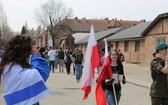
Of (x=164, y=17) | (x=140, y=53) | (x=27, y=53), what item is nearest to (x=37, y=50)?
(x=27, y=53)

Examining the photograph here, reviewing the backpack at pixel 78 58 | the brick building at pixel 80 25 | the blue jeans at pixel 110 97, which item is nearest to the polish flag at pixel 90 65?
the blue jeans at pixel 110 97

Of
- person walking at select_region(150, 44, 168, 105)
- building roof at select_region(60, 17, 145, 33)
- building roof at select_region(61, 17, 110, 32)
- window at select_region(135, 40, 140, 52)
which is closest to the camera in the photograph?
person walking at select_region(150, 44, 168, 105)

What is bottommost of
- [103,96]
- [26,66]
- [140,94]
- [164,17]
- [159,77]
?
[140,94]

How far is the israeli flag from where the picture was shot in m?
3.04

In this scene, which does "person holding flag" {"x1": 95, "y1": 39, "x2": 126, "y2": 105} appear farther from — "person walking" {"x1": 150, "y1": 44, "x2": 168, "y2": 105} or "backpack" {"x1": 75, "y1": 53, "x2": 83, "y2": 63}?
"backpack" {"x1": 75, "y1": 53, "x2": 83, "y2": 63}

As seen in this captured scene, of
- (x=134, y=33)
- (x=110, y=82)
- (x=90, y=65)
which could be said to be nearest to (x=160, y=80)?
(x=110, y=82)

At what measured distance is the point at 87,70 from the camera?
6.22 meters

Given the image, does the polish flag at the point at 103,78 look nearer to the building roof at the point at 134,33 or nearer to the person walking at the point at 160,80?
the person walking at the point at 160,80

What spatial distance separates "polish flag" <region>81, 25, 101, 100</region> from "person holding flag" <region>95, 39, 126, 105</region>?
0.63 feet

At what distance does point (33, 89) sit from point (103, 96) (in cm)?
319

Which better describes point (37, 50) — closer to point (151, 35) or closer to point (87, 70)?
point (87, 70)

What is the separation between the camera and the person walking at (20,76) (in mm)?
3049

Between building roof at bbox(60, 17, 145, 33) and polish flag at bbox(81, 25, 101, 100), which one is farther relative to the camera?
building roof at bbox(60, 17, 145, 33)

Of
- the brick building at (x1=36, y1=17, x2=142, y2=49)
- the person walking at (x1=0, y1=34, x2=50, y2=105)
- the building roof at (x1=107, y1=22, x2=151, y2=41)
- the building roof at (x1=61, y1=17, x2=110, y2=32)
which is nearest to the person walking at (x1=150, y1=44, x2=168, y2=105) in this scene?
the person walking at (x1=0, y1=34, x2=50, y2=105)
